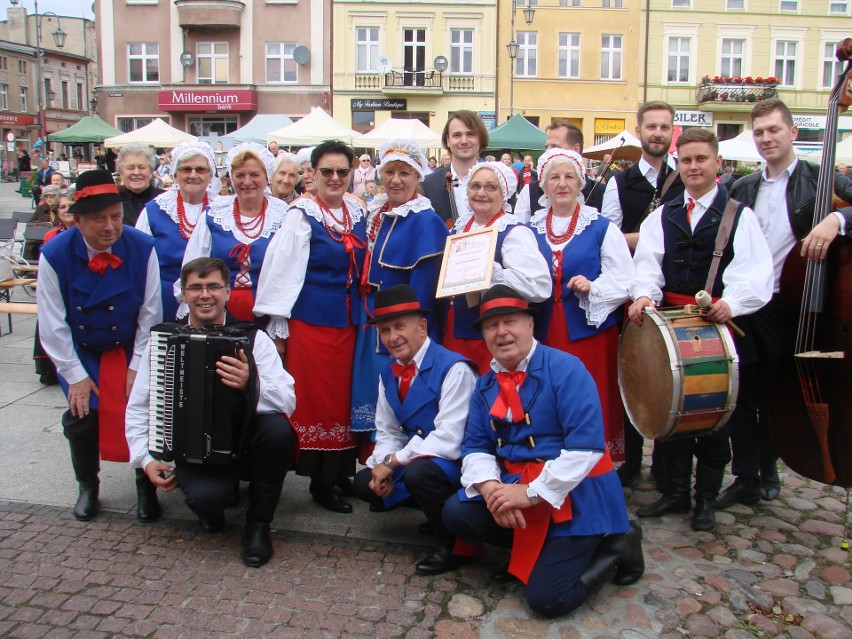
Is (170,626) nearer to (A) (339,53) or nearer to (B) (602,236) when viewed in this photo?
(B) (602,236)

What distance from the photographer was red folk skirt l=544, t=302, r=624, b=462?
419 cm

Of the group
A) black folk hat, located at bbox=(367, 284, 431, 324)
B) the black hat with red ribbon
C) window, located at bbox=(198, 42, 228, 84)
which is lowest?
black folk hat, located at bbox=(367, 284, 431, 324)

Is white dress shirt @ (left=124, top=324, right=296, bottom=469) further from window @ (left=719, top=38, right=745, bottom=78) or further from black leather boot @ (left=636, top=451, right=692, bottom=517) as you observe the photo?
window @ (left=719, top=38, right=745, bottom=78)

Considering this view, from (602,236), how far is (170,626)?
9.27 feet

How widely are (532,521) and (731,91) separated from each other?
3393 cm

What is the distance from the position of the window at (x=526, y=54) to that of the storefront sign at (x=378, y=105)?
5.11m

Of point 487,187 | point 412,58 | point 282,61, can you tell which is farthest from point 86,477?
point 412,58

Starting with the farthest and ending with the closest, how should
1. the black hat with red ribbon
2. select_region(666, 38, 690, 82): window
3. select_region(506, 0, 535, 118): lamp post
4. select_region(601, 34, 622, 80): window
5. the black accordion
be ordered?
select_region(666, 38, 690, 82): window, select_region(601, 34, 622, 80): window, select_region(506, 0, 535, 118): lamp post, the black hat with red ribbon, the black accordion

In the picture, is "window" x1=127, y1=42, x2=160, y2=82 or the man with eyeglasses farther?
"window" x1=127, y1=42, x2=160, y2=82

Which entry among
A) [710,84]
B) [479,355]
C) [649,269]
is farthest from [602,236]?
[710,84]

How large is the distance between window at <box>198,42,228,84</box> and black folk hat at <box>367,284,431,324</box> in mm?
31245

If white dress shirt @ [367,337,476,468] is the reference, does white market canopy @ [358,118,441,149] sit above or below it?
above

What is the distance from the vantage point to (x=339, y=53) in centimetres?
3191

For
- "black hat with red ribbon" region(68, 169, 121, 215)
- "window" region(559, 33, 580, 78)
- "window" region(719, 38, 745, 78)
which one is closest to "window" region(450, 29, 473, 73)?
"window" region(559, 33, 580, 78)
